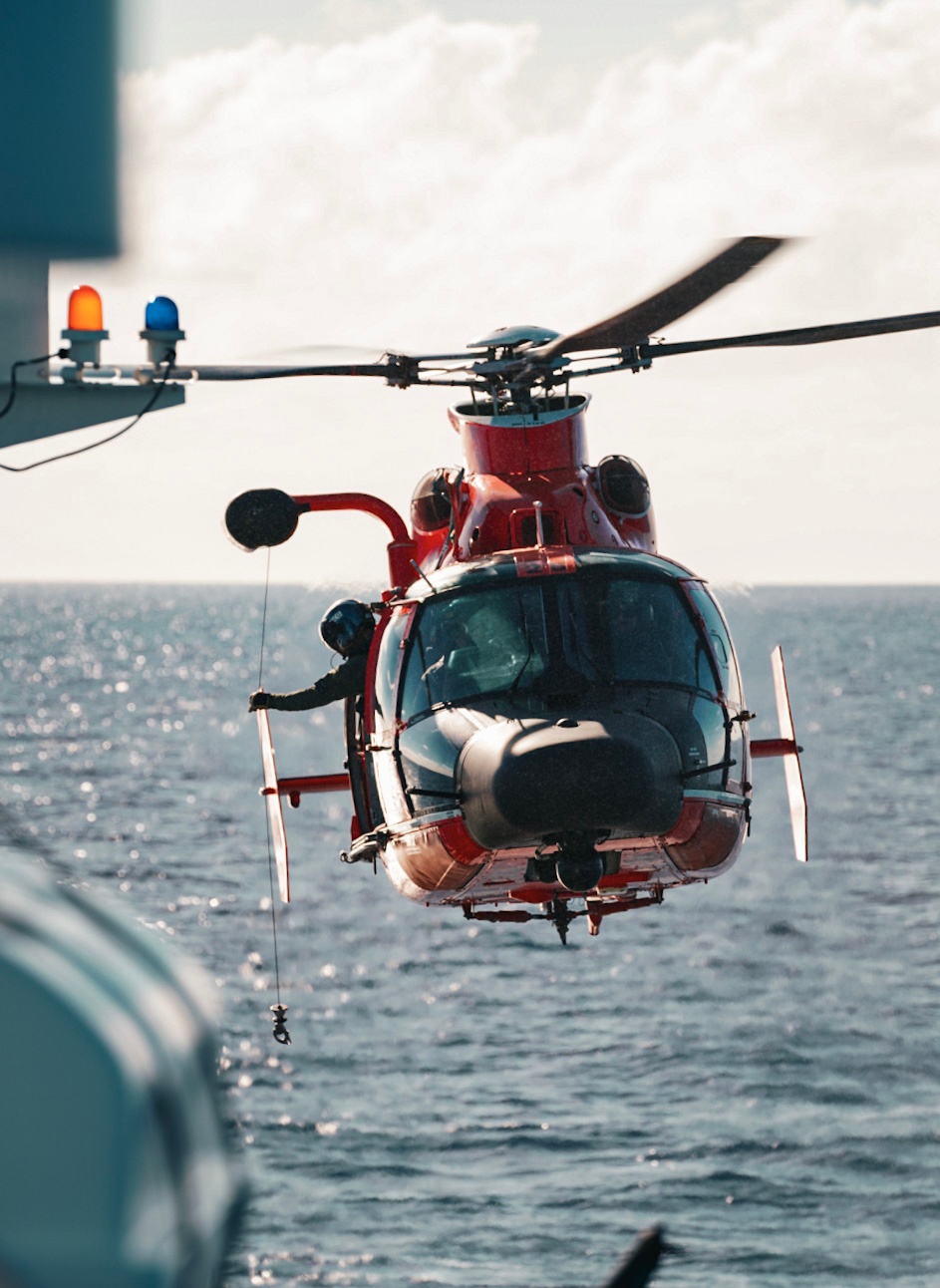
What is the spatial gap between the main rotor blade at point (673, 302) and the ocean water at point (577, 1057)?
3456 millimetres

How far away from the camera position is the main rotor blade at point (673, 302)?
10.6m

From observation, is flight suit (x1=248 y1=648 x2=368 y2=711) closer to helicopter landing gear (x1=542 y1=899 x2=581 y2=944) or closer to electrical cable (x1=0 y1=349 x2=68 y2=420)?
helicopter landing gear (x1=542 y1=899 x2=581 y2=944)

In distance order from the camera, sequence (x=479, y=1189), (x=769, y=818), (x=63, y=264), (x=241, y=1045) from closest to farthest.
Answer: (x=63, y=264)
(x=479, y=1189)
(x=241, y=1045)
(x=769, y=818)

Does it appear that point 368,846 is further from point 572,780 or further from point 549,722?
point 572,780

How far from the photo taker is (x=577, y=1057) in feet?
175

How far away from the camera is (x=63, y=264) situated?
639cm

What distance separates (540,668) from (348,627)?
9.18 feet

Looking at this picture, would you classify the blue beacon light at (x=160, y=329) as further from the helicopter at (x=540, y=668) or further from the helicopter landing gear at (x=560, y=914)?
the helicopter landing gear at (x=560, y=914)

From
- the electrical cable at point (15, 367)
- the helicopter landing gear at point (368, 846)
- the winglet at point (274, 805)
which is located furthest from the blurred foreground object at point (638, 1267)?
the winglet at point (274, 805)

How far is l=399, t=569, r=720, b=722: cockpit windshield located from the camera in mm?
13891

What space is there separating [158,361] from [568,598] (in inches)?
196

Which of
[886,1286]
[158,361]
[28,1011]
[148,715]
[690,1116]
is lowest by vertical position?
[886,1286]

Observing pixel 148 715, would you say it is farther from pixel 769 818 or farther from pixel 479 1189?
pixel 479 1189

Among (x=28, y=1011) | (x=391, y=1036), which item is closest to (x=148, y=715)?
(x=391, y=1036)
